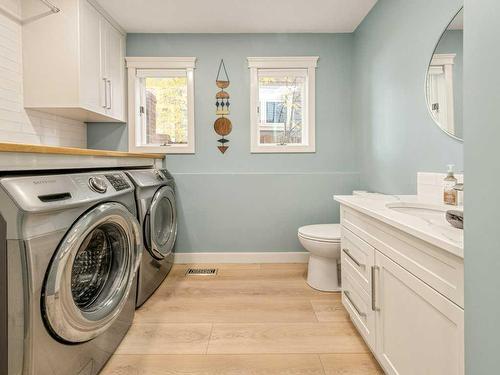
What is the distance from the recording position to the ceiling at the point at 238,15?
2.40 metres

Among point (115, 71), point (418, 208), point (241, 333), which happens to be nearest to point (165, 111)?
point (115, 71)

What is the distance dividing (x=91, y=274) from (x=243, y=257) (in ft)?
5.65

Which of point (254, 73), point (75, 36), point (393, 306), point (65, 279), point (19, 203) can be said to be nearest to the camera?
point (19, 203)

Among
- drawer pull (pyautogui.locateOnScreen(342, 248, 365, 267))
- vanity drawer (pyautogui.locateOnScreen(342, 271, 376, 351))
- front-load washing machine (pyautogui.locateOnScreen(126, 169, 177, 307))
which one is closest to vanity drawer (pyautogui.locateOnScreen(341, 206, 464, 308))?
drawer pull (pyautogui.locateOnScreen(342, 248, 365, 267))

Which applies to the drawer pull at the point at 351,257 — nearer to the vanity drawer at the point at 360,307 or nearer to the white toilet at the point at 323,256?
the vanity drawer at the point at 360,307

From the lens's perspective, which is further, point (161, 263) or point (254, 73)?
point (254, 73)

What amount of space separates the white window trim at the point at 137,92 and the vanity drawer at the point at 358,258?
1.83 metres

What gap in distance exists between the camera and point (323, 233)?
88.7 inches

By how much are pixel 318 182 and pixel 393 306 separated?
1.86 m

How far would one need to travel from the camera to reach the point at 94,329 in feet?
3.91

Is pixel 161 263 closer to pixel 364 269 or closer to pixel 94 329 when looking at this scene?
pixel 94 329

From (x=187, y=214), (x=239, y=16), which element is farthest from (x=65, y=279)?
(x=239, y=16)

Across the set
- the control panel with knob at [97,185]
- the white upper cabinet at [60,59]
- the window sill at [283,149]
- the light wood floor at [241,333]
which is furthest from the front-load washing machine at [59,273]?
the window sill at [283,149]

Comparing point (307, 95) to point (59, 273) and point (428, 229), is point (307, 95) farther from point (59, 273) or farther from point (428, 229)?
point (59, 273)
